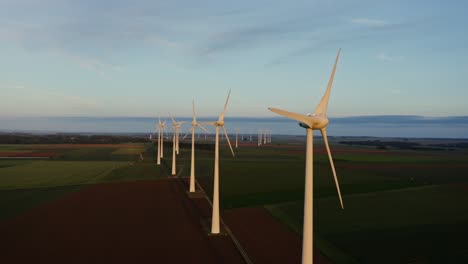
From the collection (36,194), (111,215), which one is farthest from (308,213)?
(36,194)

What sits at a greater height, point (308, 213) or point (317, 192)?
point (308, 213)

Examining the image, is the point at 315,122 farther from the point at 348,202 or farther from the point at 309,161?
the point at 348,202

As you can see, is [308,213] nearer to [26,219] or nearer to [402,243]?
[402,243]

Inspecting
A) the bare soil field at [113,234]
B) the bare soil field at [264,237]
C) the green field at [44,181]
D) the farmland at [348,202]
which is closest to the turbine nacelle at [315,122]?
the bare soil field at [264,237]

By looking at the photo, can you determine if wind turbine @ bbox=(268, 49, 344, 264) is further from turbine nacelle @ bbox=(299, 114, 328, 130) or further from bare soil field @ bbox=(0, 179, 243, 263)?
bare soil field @ bbox=(0, 179, 243, 263)

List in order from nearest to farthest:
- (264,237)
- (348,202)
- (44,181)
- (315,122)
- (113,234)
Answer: (315,122), (264,237), (113,234), (348,202), (44,181)

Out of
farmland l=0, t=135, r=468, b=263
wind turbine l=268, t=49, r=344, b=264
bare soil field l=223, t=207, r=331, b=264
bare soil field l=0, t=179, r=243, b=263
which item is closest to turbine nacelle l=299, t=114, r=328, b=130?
wind turbine l=268, t=49, r=344, b=264

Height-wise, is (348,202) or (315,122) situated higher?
(315,122)

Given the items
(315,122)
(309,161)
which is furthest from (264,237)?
(315,122)
